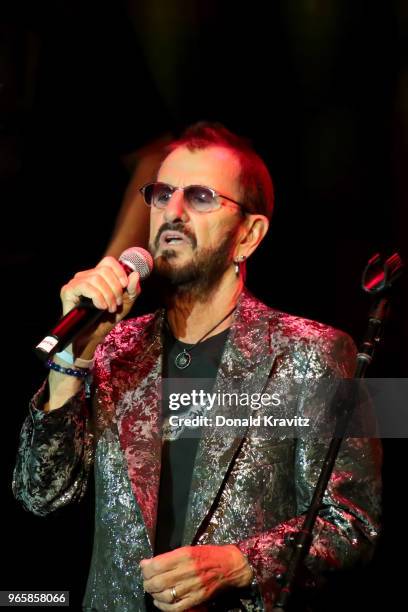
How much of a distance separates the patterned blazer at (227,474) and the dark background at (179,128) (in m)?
0.57

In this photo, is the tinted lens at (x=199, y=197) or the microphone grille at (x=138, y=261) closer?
the microphone grille at (x=138, y=261)

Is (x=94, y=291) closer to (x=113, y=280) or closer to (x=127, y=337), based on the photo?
(x=113, y=280)

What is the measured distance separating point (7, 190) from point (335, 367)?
3.82 ft

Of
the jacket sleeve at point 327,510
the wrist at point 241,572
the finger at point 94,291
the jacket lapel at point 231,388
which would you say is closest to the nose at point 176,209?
the jacket lapel at point 231,388

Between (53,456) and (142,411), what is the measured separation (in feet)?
0.82

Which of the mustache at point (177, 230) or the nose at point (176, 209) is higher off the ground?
the nose at point (176, 209)

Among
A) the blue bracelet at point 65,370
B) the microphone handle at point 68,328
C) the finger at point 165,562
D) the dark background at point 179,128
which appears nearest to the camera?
the microphone handle at point 68,328

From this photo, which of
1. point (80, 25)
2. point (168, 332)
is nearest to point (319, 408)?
point (168, 332)

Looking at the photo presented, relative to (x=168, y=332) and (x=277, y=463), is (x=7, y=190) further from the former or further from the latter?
(x=277, y=463)

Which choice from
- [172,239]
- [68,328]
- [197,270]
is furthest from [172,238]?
[68,328]

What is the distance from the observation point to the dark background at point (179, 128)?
2.28 metres

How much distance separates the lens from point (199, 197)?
198 centimetres

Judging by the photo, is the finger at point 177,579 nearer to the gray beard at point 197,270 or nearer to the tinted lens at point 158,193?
the gray beard at point 197,270

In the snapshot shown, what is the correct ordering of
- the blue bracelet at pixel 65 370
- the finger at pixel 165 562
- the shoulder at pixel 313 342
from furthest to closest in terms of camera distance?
the shoulder at pixel 313 342 → the blue bracelet at pixel 65 370 → the finger at pixel 165 562
